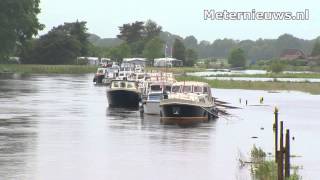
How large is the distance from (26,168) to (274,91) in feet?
277

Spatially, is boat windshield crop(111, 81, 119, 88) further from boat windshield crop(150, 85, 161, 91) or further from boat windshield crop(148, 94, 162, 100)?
boat windshield crop(148, 94, 162, 100)

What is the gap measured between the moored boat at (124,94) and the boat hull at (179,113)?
16.6 metres

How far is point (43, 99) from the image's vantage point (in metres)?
85.5

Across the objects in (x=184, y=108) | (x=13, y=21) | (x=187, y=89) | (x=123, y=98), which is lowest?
(x=123, y=98)

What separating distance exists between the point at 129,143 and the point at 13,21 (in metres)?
114

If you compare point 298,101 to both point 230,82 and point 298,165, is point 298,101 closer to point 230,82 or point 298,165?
point 230,82

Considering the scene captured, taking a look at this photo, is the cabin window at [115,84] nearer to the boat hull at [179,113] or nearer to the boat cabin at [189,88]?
the boat cabin at [189,88]

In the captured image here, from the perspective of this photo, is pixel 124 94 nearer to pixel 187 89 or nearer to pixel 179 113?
pixel 187 89

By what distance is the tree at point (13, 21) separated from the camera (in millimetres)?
153750

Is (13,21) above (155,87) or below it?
above

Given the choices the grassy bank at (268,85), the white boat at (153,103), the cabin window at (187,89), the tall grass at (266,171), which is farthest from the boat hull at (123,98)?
the grassy bank at (268,85)

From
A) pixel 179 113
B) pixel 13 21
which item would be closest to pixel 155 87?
pixel 179 113

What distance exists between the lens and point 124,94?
77438mm

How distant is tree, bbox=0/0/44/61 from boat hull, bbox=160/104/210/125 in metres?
97.9
